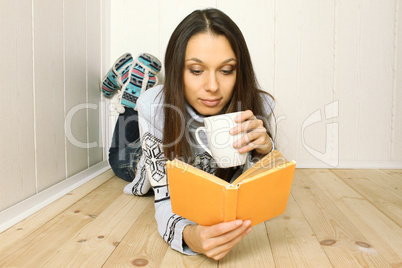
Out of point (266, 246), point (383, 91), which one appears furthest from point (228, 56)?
point (383, 91)

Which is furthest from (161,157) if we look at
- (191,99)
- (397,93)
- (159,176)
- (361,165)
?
(397,93)

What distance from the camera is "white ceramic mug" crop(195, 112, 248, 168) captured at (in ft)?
2.55

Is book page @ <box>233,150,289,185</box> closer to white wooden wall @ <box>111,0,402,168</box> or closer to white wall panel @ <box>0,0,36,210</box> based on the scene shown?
white wall panel @ <box>0,0,36,210</box>

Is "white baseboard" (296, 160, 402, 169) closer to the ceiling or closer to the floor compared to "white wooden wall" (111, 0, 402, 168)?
closer to the floor

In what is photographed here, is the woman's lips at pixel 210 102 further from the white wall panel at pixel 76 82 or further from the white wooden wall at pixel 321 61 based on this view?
the white wooden wall at pixel 321 61

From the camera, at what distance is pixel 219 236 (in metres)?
0.75

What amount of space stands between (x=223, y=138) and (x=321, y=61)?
50.0 inches

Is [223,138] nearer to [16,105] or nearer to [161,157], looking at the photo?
[161,157]

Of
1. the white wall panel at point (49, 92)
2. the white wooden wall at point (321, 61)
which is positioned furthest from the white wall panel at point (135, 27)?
the white wall panel at point (49, 92)

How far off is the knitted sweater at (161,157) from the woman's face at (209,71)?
8 centimetres

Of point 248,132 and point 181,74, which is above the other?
point 181,74

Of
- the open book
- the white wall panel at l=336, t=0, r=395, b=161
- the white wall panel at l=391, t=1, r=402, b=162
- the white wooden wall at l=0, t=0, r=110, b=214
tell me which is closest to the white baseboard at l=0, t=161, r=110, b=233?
the white wooden wall at l=0, t=0, r=110, b=214

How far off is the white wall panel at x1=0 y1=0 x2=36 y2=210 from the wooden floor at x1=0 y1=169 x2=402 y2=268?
11 centimetres

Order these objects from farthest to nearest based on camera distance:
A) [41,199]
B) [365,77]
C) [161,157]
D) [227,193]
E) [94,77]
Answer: [365,77]
[94,77]
[41,199]
[161,157]
[227,193]
